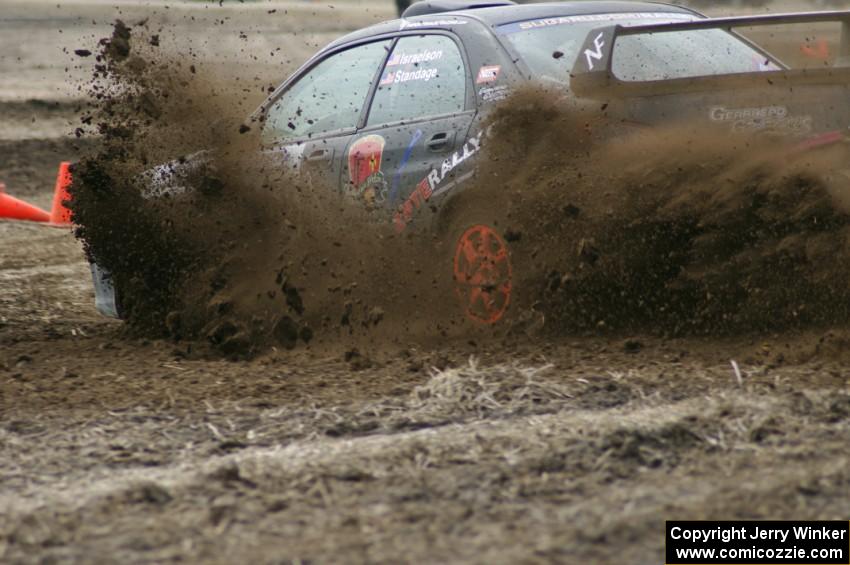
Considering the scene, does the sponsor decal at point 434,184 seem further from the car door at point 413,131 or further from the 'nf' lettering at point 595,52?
the 'nf' lettering at point 595,52

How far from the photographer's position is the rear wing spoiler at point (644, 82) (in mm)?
5422

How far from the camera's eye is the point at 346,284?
642cm

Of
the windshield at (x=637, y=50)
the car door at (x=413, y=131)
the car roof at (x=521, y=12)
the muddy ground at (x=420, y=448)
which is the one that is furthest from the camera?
the car roof at (x=521, y=12)

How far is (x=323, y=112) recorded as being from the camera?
700 centimetres

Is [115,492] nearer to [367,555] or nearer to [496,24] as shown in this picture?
[367,555]

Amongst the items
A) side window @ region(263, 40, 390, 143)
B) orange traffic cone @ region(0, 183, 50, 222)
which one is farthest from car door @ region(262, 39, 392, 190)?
orange traffic cone @ region(0, 183, 50, 222)

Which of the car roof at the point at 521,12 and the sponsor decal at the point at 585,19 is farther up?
the car roof at the point at 521,12

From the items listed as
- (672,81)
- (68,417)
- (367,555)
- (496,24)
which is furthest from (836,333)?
(68,417)

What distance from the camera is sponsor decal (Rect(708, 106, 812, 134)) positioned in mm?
5434

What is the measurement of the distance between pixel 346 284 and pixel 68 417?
1.71 metres

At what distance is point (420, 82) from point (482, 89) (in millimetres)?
493

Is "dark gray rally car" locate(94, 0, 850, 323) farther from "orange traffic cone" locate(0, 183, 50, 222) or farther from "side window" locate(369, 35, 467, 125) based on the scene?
"orange traffic cone" locate(0, 183, 50, 222)

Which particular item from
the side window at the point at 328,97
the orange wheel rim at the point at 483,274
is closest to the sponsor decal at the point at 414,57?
the side window at the point at 328,97

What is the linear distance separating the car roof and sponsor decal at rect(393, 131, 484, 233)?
0.69 metres
